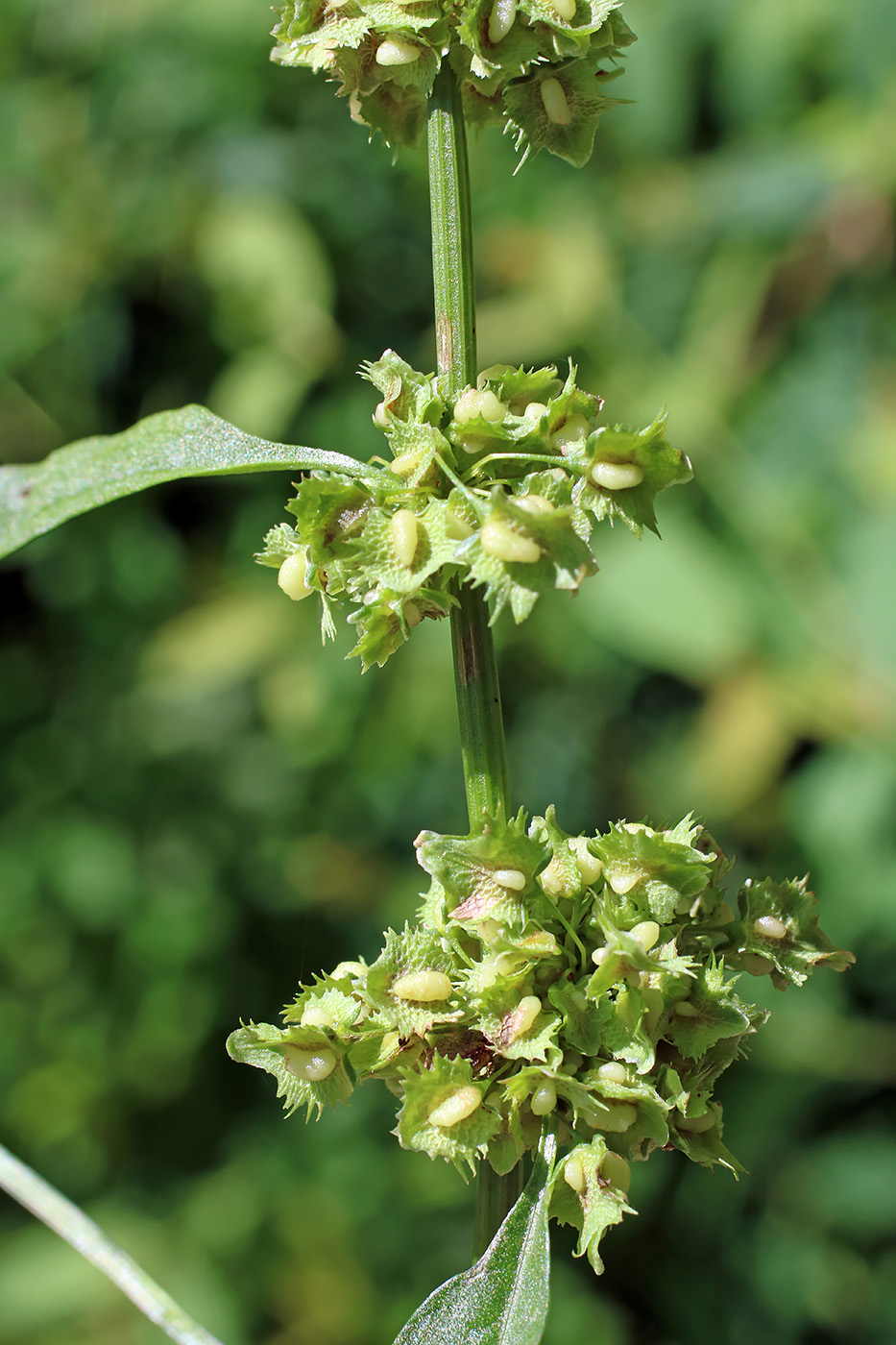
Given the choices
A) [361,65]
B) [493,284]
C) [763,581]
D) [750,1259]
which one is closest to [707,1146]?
[361,65]

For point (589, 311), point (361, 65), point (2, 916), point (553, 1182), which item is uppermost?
point (361, 65)

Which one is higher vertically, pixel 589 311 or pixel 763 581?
pixel 589 311

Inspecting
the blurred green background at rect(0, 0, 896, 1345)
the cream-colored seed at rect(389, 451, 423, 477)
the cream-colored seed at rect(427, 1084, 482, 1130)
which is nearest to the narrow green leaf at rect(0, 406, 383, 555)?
the cream-colored seed at rect(389, 451, 423, 477)

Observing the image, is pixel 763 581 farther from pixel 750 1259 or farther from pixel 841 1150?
pixel 750 1259

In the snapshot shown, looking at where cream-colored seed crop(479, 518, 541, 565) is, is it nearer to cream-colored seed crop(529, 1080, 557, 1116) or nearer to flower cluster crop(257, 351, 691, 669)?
flower cluster crop(257, 351, 691, 669)

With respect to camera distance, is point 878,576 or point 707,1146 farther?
point 878,576

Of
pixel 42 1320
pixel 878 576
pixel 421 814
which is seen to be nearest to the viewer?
pixel 878 576

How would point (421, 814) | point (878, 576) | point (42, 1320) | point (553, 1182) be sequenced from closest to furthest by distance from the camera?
point (553, 1182)
point (878, 576)
point (42, 1320)
point (421, 814)
